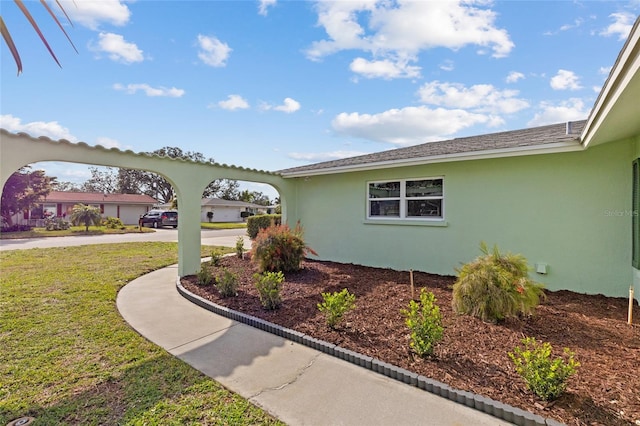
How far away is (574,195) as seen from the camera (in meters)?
5.97

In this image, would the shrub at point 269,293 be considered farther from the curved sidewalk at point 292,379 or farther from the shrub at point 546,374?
the shrub at point 546,374

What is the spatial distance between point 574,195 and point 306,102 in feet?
31.8

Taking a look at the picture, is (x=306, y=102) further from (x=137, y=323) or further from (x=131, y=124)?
(x=137, y=323)

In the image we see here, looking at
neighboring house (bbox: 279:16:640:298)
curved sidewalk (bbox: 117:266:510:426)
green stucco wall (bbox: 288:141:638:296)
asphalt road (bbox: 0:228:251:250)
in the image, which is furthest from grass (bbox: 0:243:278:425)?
asphalt road (bbox: 0:228:251:250)

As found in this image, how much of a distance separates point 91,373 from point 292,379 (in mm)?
2396

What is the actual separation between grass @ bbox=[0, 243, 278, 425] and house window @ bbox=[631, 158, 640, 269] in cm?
670

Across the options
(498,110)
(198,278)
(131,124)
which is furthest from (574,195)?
(131,124)

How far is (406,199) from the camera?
827 cm

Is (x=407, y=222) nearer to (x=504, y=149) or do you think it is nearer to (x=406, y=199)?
(x=406, y=199)

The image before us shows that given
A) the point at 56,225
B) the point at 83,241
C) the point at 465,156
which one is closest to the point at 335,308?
the point at 465,156

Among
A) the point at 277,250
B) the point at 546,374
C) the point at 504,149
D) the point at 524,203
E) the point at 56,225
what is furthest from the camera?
the point at 56,225

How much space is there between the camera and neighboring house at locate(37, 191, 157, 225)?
3412 cm

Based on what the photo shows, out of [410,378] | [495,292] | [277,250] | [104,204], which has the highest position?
[104,204]

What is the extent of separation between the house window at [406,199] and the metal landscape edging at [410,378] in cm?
509
